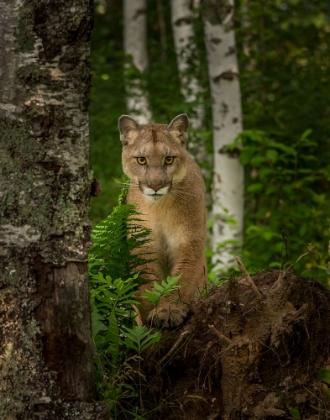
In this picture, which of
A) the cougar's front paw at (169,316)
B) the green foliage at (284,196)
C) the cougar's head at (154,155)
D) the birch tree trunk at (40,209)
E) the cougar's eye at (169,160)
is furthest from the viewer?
the green foliage at (284,196)

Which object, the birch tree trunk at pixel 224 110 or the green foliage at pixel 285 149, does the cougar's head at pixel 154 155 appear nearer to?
the green foliage at pixel 285 149

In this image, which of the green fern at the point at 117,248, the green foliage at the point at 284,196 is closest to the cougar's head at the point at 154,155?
the green fern at the point at 117,248

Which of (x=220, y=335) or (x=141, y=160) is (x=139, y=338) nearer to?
(x=220, y=335)

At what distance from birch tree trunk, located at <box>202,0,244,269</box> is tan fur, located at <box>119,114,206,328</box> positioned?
387cm

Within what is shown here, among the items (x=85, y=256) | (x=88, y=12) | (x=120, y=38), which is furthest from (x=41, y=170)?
(x=120, y=38)

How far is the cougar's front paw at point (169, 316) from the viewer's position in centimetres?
472

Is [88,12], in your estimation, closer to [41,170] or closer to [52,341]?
[41,170]

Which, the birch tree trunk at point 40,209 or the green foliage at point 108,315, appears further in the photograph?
the green foliage at point 108,315

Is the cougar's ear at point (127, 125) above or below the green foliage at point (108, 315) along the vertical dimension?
above

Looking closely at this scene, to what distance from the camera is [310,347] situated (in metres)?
4.24

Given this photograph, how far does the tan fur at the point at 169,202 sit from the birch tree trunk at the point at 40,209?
7.15 ft

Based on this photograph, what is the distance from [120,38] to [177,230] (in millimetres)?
19124

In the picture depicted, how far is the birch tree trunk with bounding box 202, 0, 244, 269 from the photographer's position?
10.4 metres

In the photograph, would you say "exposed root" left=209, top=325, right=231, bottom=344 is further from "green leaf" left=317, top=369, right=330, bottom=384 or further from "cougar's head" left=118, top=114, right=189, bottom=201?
"cougar's head" left=118, top=114, right=189, bottom=201
